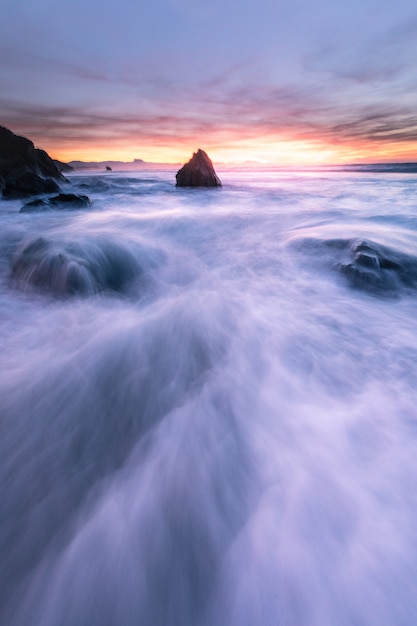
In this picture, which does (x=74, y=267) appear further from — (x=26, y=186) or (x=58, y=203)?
(x=26, y=186)

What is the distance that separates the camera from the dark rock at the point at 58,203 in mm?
12242

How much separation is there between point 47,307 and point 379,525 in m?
4.44

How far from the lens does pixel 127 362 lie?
3.06 m

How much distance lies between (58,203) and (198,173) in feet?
42.3

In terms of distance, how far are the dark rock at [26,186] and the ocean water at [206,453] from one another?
15477 millimetres

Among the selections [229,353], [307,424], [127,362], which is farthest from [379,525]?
[127,362]

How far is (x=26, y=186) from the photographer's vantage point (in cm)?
1731

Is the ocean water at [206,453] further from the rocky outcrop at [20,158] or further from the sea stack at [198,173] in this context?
the rocky outcrop at [20,158]

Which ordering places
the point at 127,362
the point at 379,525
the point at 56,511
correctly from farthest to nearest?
1. the point at 127,362
2. the point at 56,511
3. the point at 379,525

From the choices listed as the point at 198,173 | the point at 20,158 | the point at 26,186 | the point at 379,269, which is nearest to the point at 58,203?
the point at 26,186

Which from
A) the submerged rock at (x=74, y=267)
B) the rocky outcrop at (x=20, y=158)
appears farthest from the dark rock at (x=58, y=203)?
the rocky outcrop at (x=20, y=158)

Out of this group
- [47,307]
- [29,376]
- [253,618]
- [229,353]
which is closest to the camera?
[253,618]

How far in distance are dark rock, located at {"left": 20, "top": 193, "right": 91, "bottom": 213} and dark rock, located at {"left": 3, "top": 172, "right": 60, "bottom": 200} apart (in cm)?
535

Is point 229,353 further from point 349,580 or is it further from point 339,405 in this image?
point 349,580
